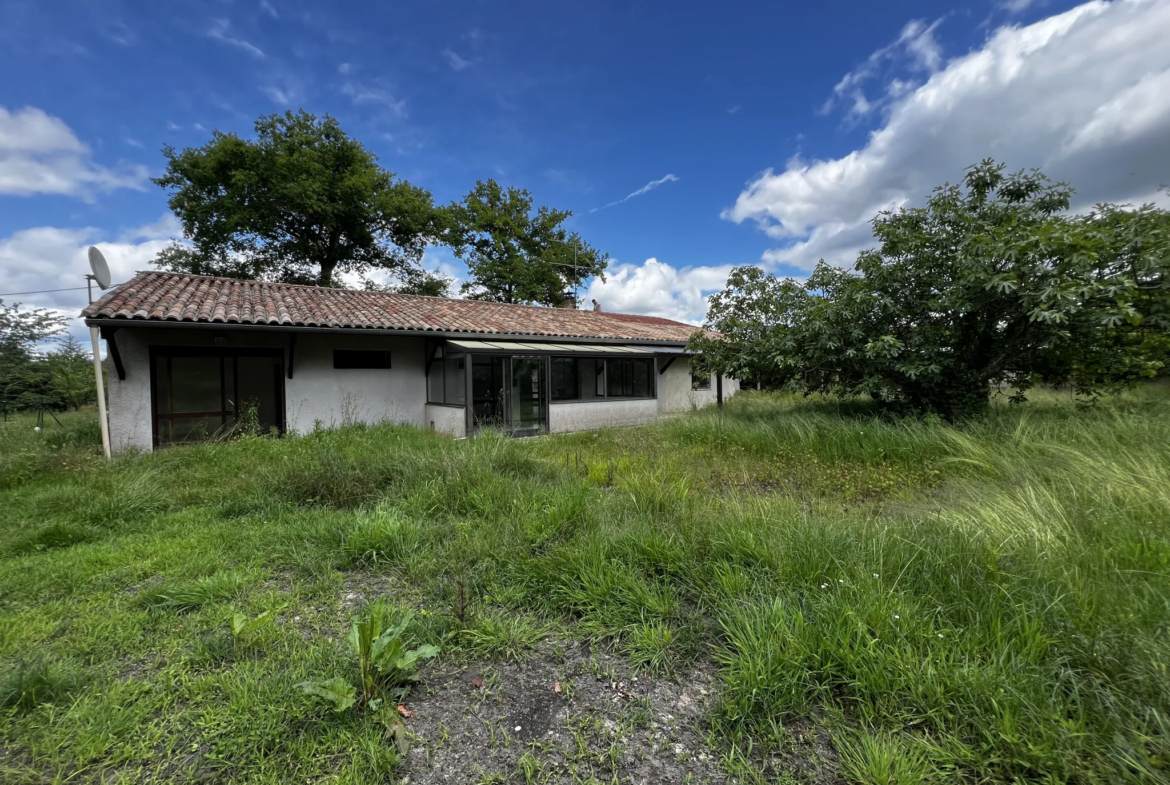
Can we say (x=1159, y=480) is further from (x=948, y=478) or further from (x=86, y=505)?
(x=86, y=505)

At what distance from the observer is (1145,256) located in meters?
6.22

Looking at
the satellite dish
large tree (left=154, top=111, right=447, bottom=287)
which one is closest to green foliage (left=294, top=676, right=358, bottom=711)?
the satellite dish

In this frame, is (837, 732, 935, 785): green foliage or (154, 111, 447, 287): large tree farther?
(154, 111, 447, 287): large tree

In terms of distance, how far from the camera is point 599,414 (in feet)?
43.1

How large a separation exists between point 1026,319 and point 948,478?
4321 millimetres

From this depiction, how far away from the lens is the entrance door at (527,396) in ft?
38.2

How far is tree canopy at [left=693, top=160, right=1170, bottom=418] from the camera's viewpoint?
6.37m

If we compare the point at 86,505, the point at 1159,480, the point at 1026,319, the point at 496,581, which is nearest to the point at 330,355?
the point at 86,505

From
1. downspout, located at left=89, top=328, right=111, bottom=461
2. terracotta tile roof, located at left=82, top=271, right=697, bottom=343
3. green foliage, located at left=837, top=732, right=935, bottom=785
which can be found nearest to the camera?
green foliage, located at left=837, top=732, right=935, bottom=785

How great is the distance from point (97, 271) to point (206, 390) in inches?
111

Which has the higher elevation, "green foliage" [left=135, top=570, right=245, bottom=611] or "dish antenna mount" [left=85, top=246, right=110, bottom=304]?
"dish antenna mount" [left=85, top=246, right=110, bottom=304]

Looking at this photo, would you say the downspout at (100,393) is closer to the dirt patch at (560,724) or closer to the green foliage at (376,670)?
the green foliage at (376,670)

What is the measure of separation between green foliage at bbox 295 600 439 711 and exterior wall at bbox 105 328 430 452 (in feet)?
29.0

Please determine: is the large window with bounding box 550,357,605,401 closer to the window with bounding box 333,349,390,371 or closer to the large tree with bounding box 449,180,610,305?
the window with bounding box 333,349,390,371
